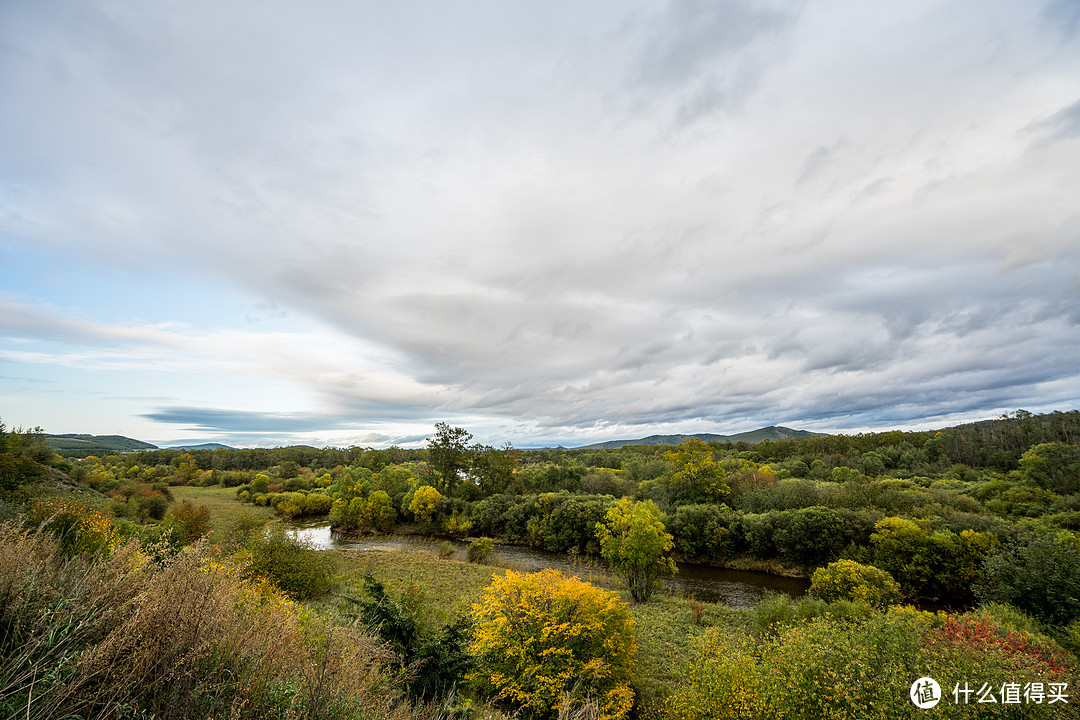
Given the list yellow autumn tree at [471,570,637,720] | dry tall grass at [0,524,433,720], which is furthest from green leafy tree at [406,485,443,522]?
dry tall grass at [0,524,433,720]

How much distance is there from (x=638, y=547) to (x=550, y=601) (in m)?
13.4

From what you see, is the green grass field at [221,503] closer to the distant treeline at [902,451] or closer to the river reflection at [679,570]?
the river reflection at [679,570]

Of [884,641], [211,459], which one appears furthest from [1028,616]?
[211,459]

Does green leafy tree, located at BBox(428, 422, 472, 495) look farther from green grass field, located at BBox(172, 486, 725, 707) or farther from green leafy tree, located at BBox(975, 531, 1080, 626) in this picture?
green leafy tree, located at BBox(975, 531, 1080, 626)

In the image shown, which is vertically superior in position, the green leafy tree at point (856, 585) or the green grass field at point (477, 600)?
the green leafy tree at point (856, 585)

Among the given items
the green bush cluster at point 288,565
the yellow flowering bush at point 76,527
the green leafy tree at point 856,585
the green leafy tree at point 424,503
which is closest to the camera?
the yellow flowering bush at point 76,527

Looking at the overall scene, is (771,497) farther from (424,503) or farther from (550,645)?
(424,503)

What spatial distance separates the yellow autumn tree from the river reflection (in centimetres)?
1561

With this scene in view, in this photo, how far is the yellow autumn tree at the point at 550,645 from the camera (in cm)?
1209

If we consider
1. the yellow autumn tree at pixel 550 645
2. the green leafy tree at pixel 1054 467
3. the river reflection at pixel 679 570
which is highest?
the green leafy tree at pixel 1054 467

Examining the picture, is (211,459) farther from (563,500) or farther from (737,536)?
(737,536)

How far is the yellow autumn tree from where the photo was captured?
12086 millimetres

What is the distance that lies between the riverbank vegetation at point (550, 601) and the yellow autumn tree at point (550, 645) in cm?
17

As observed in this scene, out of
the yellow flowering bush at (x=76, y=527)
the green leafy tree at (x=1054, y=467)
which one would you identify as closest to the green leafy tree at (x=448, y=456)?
the yellow flowering bush at (x=76, y=527)
